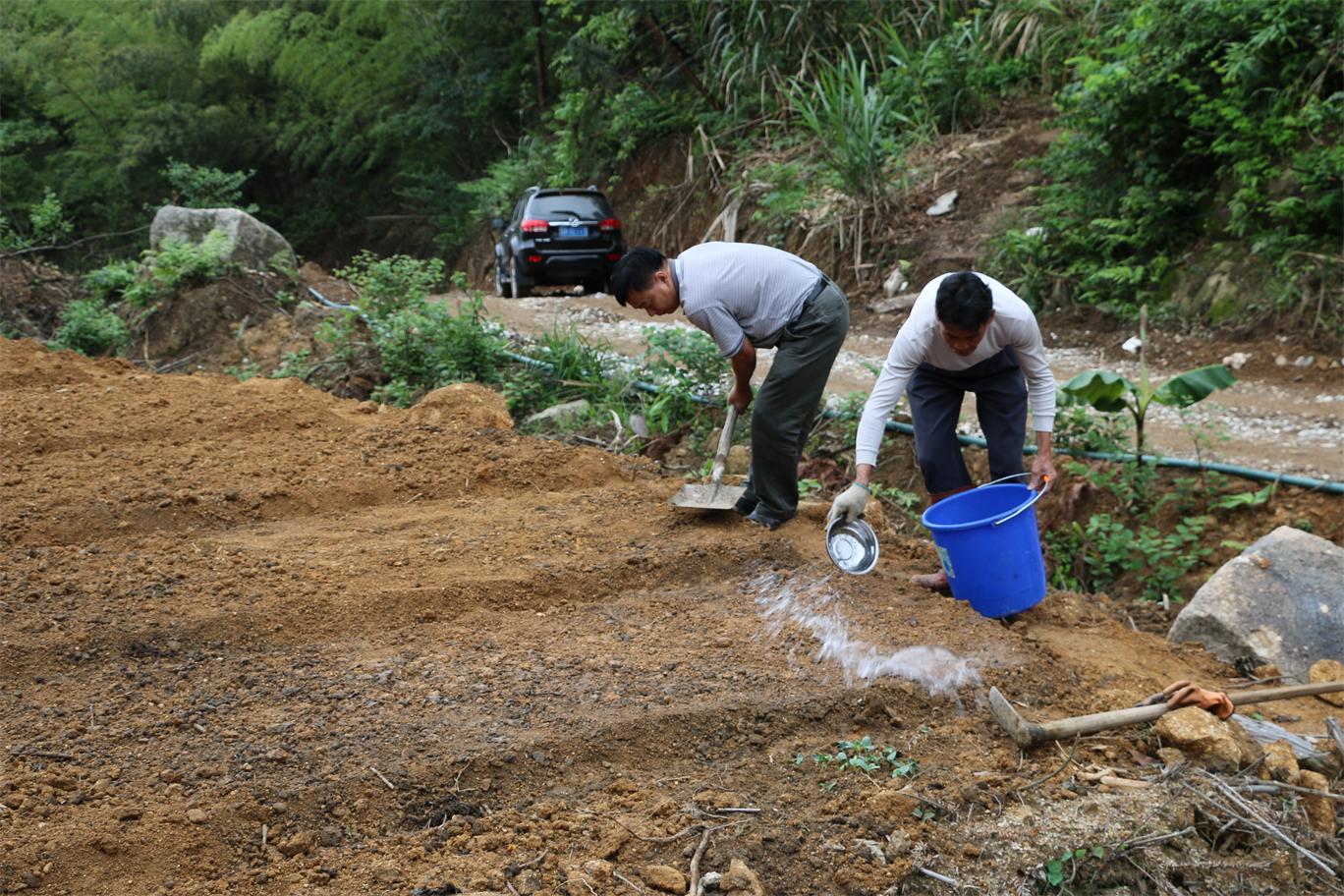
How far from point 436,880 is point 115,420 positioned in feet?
14.0

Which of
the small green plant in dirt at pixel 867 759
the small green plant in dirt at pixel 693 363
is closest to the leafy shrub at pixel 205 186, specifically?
the small green plant in dirt at pixel 693 363

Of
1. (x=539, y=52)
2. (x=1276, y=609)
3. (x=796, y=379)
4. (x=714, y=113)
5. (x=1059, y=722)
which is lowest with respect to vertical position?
(x=1276, y=609)

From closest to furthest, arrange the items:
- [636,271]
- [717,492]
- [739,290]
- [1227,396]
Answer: [636,271]
[739,290]
[717,492]
[1227,396]

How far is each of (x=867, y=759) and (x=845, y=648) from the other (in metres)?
0.59

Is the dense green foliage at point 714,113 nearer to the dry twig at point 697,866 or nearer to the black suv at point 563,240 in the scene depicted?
the black suv at point 563,240

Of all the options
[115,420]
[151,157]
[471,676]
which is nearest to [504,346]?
[115,420]

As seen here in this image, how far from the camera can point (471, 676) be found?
3.71 metres

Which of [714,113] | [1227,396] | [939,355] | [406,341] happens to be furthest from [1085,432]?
Answer: [714,113]

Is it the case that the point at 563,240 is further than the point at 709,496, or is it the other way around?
the point at 563,240

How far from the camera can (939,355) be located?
4125 mm

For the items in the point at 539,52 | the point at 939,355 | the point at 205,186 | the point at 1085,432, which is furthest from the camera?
the point at 539,52

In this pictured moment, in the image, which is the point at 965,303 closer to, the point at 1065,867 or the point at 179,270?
the point at 1065,867

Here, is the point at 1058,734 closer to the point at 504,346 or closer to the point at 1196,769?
the point at 1196,769

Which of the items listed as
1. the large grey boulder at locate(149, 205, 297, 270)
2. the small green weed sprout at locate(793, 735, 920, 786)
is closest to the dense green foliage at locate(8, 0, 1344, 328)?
the large grey boulder at locate(149, 205, 297, 270)
